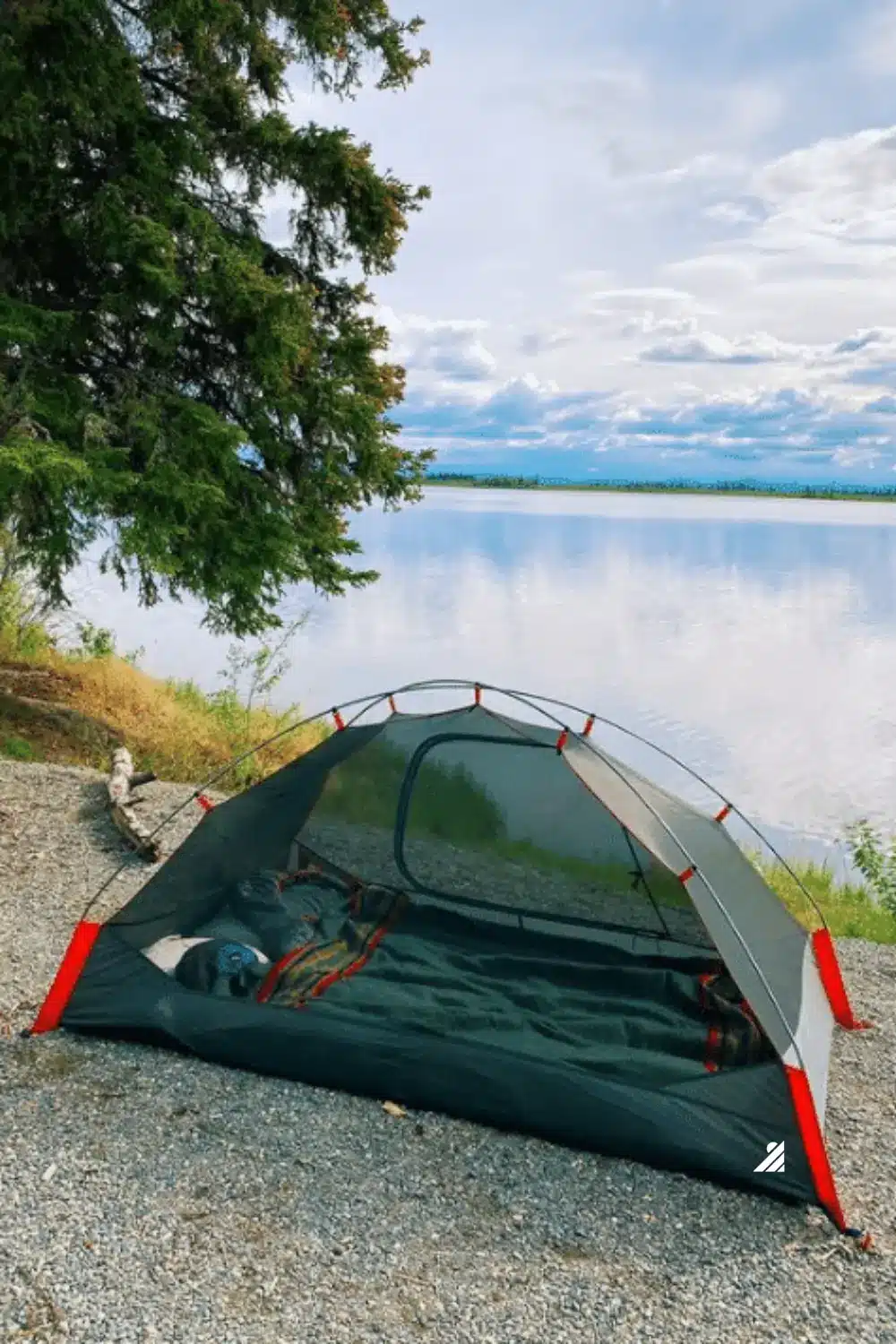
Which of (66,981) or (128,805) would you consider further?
(128,805)

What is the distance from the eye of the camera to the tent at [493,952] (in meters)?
4.77

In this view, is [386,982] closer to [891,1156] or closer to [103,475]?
[891,1156]

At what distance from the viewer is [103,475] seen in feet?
28.6

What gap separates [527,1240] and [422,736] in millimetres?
2676

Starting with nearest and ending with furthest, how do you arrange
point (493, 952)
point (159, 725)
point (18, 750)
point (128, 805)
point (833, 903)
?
point (493, 952) < point (128, 805) < point (833, 903) < point (18, 750) < point (159, 725)

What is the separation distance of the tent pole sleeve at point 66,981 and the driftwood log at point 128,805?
2.21 m

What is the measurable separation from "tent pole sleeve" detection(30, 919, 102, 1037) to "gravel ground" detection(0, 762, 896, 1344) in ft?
0.32

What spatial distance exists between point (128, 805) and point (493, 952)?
162 inches

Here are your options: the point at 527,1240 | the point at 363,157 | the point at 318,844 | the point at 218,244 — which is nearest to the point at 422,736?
the point at 318,844

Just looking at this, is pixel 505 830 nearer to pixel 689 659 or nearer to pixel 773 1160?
pixel 773 1160

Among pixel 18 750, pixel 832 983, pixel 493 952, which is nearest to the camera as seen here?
pixel 493 952

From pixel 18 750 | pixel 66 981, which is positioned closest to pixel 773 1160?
pixel 66 981

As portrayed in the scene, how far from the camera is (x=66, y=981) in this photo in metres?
5.63

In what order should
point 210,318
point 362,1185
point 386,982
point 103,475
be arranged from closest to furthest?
point 362,1185 → point 386,982 → point 103,475 → point 210,318
